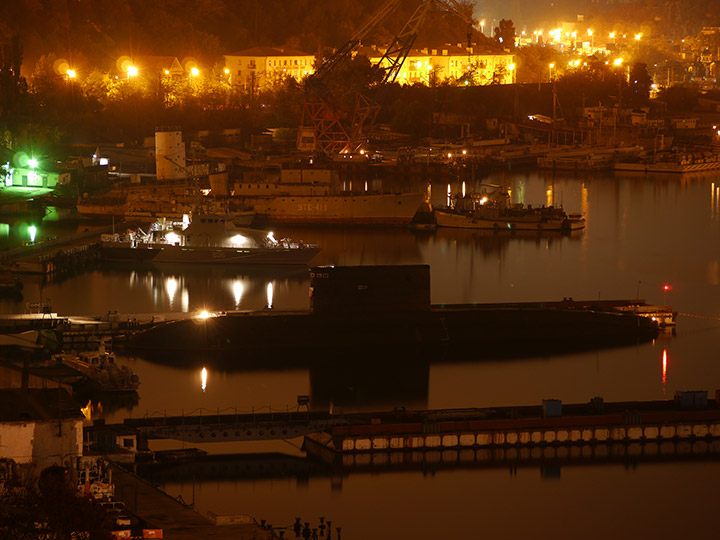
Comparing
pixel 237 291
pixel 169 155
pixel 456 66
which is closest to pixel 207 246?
pixel 237 291

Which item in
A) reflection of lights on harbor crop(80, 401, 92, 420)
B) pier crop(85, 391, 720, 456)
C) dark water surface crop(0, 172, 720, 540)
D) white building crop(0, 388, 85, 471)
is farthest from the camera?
reflection of lights on harbor crop(80, 401, 92, 420)

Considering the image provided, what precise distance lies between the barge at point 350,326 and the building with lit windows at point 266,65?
941 inches

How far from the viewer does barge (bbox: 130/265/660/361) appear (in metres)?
13.2

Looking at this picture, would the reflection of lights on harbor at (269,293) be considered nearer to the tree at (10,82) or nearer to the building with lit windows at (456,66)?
the tree at (10,82)

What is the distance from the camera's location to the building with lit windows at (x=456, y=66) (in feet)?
127

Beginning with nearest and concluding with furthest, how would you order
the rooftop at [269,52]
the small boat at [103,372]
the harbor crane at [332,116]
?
1. the small boat at [103,372]
2. the harbor crane at [332,116]
3. the rooftop at [269,52]

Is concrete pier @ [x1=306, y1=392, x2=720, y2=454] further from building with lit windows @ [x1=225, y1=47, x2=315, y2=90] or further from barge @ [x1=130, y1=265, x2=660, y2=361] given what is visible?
building with lit windows @ [x1=225, y1=47, x2=315, y2=90]

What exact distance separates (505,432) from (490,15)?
55.4 metres

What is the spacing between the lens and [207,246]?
1797cm

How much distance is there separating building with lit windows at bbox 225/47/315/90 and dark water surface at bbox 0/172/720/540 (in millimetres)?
16077

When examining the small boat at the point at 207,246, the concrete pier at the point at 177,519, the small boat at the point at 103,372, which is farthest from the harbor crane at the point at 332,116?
the concrete pier at the point at 177,519

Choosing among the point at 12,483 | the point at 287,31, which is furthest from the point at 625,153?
the point at 12,483

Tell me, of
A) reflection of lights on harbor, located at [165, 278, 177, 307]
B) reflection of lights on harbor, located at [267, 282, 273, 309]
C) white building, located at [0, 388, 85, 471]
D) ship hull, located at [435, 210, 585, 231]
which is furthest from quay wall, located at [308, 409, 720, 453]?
ship hull, located at [435, 210, 585, 231]

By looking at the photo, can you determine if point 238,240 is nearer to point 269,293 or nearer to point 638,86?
point 269,293
